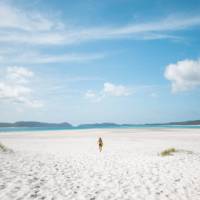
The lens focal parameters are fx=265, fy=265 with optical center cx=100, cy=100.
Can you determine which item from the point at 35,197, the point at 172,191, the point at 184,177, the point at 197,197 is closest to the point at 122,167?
the point at 184,177

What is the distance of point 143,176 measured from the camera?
11.3 m

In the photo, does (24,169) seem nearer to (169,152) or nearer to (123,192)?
(123,192)

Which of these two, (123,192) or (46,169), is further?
(46,169)

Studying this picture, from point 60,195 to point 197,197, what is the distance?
4.45m

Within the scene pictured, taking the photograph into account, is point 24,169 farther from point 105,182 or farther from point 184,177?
point 184,177

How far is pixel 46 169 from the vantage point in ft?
39.1

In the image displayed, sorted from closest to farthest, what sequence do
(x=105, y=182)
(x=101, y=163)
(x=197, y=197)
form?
(x=197, y=197) < (x=105, y=182) < (x=101, y=163)

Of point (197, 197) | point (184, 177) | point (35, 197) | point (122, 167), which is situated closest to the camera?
point (35, 197)

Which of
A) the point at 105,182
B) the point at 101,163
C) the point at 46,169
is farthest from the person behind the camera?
the point at 101,163

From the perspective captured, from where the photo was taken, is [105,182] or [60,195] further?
[105,182]

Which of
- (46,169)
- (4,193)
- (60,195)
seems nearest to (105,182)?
(60,195)

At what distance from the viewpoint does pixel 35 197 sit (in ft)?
26.1

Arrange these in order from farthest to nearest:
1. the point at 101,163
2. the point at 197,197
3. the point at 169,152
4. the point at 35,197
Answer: the point at 169,152 → the point at 101,163 → the point at 197,197 → the point at 35,197

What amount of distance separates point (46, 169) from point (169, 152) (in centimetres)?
912
